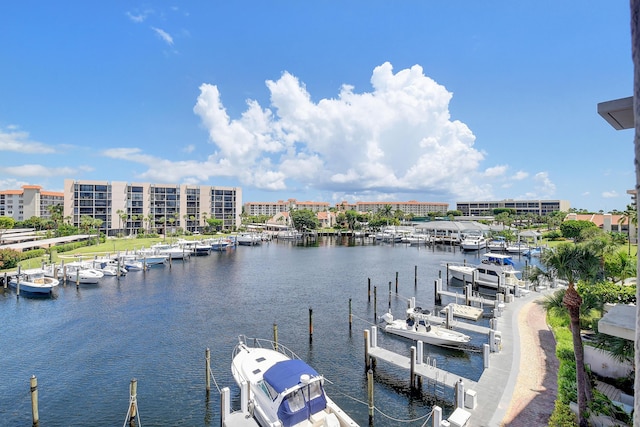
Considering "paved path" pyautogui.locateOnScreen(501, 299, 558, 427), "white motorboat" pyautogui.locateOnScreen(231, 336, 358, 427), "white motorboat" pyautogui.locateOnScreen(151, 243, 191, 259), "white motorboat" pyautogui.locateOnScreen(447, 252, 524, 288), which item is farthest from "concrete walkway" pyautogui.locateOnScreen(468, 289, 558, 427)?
"white motorboat" pyautogui.locateOnScreen(151, 243, 191, 259)

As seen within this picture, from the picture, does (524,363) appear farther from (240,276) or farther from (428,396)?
(240,276)

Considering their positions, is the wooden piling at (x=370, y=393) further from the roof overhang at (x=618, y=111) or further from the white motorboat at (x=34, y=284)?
the white motorboat at (x=34, y=284)

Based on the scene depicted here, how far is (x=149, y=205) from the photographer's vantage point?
118500mm

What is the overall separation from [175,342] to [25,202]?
153m

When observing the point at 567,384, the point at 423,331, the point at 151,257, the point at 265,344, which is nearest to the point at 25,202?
the point at 151,257

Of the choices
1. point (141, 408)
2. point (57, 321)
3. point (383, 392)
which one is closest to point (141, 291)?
point (57, 321)

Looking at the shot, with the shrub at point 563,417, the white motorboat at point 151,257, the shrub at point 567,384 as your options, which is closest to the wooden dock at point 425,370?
the shrub at point 567,384

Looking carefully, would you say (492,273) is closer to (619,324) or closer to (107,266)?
(619,324)

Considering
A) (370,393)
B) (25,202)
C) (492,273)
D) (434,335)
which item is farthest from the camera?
(25,202)

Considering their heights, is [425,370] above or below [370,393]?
below

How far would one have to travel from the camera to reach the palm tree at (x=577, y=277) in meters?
13.1

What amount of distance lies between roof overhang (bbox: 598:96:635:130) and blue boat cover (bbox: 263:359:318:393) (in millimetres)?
14524

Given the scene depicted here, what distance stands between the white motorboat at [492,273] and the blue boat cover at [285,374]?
111ft

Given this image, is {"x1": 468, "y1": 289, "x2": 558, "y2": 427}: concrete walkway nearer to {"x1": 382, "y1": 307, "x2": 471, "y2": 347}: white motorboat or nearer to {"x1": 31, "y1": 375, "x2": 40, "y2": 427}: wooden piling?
{"x1": 382, "y1": 307, "x2": 471, "y2": 347}: white motorboat
